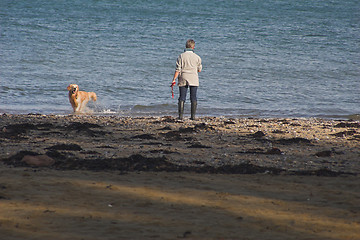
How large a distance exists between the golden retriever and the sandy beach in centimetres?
507

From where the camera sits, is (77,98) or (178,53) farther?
(178,53)

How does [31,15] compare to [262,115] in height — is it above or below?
above

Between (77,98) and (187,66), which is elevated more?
(187,66)

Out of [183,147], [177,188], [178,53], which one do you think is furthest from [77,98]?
[178,53]

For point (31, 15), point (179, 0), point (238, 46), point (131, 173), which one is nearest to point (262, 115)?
point (131, 173)

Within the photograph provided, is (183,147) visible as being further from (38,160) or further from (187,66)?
(187,66)

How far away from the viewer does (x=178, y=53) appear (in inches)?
984

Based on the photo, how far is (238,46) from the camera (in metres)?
26.4

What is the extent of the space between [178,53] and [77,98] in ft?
42.1

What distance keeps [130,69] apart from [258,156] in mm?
15162

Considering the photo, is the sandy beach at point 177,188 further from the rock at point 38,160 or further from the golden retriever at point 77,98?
the golden retriever at point 77,98

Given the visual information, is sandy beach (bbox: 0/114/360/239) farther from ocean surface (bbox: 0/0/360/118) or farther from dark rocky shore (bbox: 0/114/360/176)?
ocean surface (bbox: 0/0/360/118)

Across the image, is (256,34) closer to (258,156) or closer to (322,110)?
(322,110)

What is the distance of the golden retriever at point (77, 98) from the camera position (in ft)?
41.6
